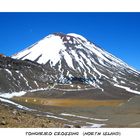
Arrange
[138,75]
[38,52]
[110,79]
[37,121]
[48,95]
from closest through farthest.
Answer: [37,121] → [48,95] → [110,79] → [138,75] → [38,52]

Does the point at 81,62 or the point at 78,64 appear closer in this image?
the point at 78,64

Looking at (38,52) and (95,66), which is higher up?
(38,52)

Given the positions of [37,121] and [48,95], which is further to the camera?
[48,95]

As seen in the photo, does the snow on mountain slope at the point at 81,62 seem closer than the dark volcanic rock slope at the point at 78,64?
No

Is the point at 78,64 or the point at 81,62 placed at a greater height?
the point at 81,62

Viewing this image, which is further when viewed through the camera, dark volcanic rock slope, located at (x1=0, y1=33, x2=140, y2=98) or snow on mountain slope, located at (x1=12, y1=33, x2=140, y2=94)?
snow on mountain slope, located at (x1=12, y1=33, x2=140, y2=94)
